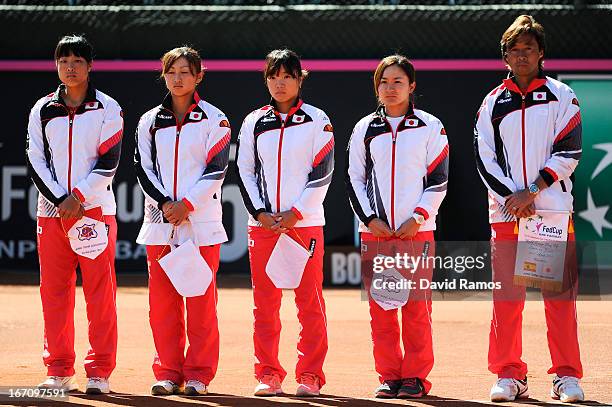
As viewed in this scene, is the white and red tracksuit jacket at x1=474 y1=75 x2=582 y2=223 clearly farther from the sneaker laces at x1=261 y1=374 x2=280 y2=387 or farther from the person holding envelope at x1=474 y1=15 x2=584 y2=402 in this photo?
the sneaker laces at x1=261 y1=374 x2=280 y2=387

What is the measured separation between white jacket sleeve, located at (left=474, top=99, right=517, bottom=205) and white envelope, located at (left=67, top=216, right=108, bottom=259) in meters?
2.25

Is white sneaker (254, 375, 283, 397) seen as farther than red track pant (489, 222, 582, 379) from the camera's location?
Yes

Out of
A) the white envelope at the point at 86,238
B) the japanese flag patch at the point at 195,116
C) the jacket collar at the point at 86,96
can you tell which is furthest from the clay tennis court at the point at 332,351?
the jacket collar at the point at 86,96

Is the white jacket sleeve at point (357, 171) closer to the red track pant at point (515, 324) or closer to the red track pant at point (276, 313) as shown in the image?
the red track pant at point (276, 313)

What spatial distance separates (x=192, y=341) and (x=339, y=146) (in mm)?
6896

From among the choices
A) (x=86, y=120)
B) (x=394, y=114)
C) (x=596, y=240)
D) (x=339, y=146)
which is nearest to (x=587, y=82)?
(x=596, y=240)

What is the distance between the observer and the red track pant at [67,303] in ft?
22.9

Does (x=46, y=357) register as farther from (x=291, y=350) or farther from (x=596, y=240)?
(x=596, y=240)

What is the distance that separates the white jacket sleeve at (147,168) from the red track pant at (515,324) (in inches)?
76.7

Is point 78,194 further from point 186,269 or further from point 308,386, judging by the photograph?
point 308,386

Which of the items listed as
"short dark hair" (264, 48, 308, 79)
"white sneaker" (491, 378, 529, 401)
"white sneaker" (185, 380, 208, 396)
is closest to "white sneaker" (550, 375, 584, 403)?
"white sneaker" (491, 378, 529, 401)

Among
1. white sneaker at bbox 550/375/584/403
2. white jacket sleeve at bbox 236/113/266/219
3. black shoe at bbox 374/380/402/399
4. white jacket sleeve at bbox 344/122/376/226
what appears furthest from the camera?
white jacket sleeve at bbox 236/113/266/219

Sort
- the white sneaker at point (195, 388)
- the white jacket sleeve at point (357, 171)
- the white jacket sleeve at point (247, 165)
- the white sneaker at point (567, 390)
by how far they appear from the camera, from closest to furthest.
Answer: the white sneaker at point (567, 390) < the white sneaker at point (195, 388) < the white jacket sleeve at point (357, 171) < the white jacket sleeve at point (247, 165)

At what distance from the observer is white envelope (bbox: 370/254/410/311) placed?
22.4ft
